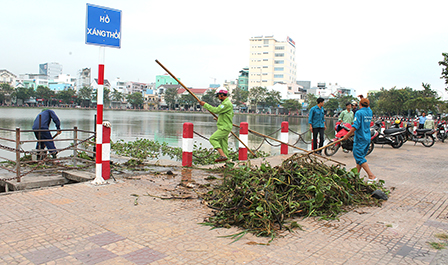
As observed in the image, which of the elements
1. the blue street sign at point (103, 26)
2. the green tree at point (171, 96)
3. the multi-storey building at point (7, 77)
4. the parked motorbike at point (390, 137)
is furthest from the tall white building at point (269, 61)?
the blue street sign at point (103, 26)

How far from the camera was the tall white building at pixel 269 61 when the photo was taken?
4368 inches

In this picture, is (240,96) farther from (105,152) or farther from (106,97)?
(105,152)

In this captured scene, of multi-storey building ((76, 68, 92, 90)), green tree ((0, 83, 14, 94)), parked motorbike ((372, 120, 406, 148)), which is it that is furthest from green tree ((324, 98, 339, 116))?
multi-storey building ((76, 68, 92, 90))

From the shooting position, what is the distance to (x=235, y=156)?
Result: 10.6m

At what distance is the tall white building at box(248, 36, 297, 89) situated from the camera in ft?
364

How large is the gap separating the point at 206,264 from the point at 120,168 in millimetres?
4938

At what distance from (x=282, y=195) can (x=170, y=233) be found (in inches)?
69.2

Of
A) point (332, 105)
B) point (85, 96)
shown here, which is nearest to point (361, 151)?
point (332, 105)

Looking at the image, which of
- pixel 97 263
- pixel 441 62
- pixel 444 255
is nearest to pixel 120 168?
pixel 97 263

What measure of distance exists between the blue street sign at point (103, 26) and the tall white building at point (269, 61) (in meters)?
106

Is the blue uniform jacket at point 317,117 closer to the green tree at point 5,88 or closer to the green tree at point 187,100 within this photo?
the green tree at point 187,100

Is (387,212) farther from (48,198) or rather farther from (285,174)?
(48,198)

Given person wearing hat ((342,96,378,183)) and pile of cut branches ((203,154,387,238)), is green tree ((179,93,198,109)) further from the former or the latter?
pile of cut branches ((203,154,387,238))

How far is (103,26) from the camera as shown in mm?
5797
